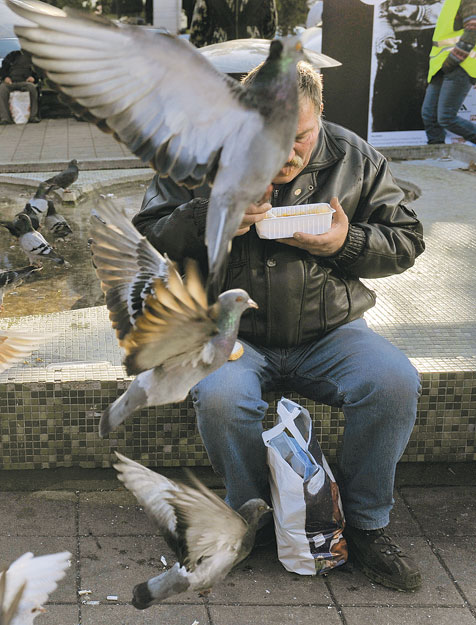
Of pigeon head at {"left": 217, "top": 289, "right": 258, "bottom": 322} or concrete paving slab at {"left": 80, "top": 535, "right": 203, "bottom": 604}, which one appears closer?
pigeon head at {"left": 217, "top": 289, "right": 258, "bottom": 322}

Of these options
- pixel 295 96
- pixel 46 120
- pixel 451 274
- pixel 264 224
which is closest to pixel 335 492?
pixel 264 224

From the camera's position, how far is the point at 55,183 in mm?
7949

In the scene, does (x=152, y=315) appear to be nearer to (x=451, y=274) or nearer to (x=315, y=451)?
(x=315, y=451)

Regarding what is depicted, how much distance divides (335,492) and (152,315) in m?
1.32

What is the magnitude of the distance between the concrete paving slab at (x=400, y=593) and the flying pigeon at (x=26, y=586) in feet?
3.78

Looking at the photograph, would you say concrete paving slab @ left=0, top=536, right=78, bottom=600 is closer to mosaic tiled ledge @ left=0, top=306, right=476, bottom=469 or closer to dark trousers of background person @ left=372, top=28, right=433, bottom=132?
mosaic tiled ledge @ left=0, top=306, right=476, bottom=469

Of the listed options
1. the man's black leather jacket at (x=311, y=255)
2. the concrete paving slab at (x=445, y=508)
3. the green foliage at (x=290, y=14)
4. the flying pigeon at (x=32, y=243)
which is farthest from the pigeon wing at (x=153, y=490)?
the green foliage at (x=290, y=14)

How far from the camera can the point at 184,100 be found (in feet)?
5.66

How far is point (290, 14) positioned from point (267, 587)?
2345cm

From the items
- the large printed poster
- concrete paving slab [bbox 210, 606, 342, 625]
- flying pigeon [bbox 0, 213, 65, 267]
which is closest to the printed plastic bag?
concrete paving slab [bbox 210, 606, 342, 625]

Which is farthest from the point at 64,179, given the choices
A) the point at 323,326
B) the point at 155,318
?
the point at 155,318

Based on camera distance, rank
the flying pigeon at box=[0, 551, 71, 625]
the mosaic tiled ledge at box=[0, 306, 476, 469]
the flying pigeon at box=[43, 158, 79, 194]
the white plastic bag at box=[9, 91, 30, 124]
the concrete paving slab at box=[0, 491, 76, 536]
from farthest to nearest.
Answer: the white plastic bag at box=[9, 91, 30, 124], the flying pigeon at box=[43, 158, 79, 194], the mosaic tiled ledge at box=[0, 306, 476, 469], the concrete paving slab at box=[0, 491, 76, 536], the flying pigeon at box=[0, 551, 71, 625]

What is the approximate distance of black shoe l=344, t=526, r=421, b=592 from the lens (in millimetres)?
2787

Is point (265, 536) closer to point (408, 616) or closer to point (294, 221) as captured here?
point (408, 616)
